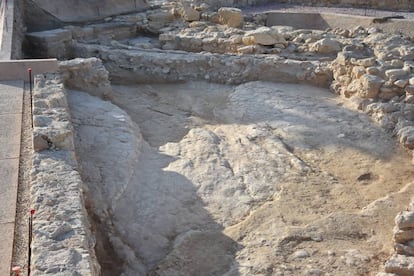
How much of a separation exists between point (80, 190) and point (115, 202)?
1098 mm

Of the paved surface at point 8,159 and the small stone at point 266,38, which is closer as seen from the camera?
the paved surface at point 8,159

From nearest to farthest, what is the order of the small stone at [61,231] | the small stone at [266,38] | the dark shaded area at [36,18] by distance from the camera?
→ the small stone at [61,231] → the small stone at [266,38] → the dark shaded area at [36,18]

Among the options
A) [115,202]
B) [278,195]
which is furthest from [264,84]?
[115,202]

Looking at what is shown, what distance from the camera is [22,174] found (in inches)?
155

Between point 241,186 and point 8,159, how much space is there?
225 cm

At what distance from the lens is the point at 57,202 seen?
350 cm

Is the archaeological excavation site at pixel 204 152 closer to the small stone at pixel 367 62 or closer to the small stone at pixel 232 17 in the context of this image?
the small stone at pixel 367 62

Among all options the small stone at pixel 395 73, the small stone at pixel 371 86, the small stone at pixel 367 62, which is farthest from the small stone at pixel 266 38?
the small stone at pixel 395 73

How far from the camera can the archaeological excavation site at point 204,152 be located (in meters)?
3.99

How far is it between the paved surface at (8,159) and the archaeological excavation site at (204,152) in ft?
0.04

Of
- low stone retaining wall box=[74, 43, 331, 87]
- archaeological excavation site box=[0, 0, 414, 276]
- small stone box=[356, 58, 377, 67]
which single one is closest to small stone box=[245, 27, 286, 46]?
archaeological excavation site box=[0, 0, 414, 276]

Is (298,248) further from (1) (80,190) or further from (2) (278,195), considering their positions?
(1) (80,190)

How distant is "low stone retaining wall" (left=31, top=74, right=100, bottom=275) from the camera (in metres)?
2.97

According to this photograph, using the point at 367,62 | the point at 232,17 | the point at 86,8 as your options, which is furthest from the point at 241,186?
the point at 86,8
